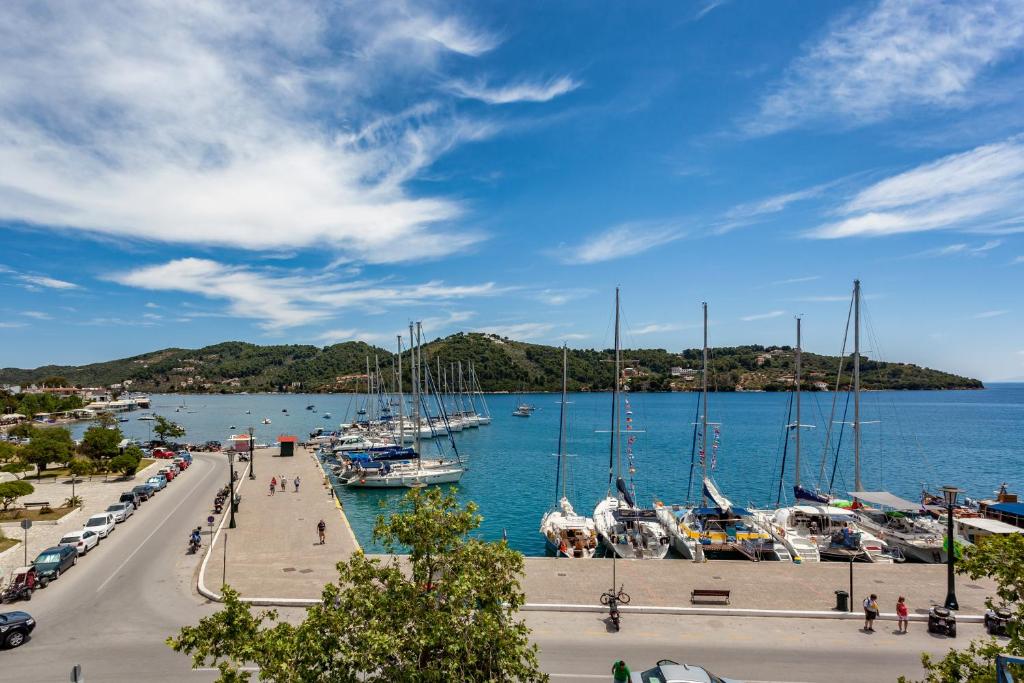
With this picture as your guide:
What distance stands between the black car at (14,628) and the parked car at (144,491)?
28.6 meters

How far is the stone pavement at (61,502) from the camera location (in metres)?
30.7

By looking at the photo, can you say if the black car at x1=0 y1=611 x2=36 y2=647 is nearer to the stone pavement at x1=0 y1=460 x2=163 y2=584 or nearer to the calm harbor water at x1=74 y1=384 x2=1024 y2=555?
the stone pavement at x1=0 y1=460 x2=163 y2=584

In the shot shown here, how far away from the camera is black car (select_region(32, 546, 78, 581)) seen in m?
25.6

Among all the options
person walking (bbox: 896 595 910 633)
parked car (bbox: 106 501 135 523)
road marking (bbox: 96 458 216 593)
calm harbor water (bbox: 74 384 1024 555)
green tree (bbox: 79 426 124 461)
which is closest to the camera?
person walking (bbox: 896 595 910 633)

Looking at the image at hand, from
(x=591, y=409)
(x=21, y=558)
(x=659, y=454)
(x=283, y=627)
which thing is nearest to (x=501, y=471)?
(x=659, y=454)

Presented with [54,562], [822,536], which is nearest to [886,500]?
[822,536]

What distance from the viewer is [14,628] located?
18.9 metres

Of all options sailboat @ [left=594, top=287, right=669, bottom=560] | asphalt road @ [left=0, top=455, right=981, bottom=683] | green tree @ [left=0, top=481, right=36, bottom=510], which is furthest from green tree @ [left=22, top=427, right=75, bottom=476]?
sailboat @ [left=594, top=287, right=669, bottom=560]

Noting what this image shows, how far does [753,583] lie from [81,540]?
32.3 m

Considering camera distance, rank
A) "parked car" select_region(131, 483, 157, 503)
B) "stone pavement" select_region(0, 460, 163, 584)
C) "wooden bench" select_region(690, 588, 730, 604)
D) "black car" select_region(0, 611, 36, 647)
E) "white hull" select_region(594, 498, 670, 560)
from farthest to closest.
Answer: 1. "parked car" select_region(131, 483, 157, 503)
2. "white hull" select_region(594, 498, 670, 560)
3. "stone pavement" select_region(0, 460, 163, 584)
4. "wooden bench" select_region(690, 588, 730, 604)
5. "black car" select_region(0, 611, 36, 647)

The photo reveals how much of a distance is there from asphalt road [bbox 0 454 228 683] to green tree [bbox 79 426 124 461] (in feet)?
107

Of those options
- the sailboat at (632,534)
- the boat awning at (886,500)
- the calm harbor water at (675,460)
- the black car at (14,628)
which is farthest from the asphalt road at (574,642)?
the boat awning at (886,500)

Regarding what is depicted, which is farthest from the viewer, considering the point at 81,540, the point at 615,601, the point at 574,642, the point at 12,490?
the point at 12,490

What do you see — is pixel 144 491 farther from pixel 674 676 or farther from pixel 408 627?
pixel 674 676
